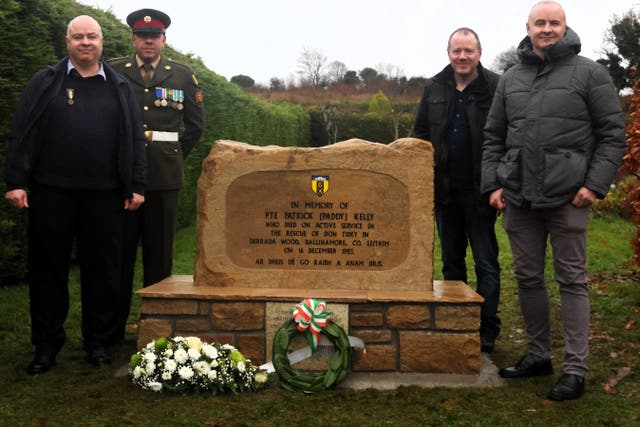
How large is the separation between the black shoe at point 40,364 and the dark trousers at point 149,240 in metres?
0.54

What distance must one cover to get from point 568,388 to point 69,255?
9.12 ft

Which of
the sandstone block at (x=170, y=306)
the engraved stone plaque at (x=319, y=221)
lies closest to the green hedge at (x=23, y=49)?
the sandstone block at (x=170, y=306)

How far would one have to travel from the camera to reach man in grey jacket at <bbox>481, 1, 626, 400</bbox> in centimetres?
335

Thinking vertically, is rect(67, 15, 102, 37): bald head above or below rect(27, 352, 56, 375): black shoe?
above

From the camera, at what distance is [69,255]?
402 centimetres

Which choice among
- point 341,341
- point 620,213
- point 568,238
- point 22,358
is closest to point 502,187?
point 568,238

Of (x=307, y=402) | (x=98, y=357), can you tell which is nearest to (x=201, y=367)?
(x=307, y=402)

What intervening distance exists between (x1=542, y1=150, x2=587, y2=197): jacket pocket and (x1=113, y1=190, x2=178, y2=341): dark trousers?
2381 mm

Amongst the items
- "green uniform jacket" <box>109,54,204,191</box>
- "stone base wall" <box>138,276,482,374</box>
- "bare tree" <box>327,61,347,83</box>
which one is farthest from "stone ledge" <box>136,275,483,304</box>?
"bare tree" <box>327,61,347,83</box>

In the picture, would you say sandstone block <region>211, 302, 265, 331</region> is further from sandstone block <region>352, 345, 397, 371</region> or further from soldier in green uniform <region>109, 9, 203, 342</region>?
soldier in green uniform <region>109, 9, 203, 342</region>

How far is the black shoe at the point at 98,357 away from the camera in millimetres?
4051

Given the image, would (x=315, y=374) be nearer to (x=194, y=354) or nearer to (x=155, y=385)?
(x=194, y=354)

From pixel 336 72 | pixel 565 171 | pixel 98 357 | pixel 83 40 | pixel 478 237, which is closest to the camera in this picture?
pixel 565 171

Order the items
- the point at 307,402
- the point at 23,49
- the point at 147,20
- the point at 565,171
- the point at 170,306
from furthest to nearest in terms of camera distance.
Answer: the point at 23,49, the point at 147,20, the point at 170,306, the point at 307,402, the point at 565,171
